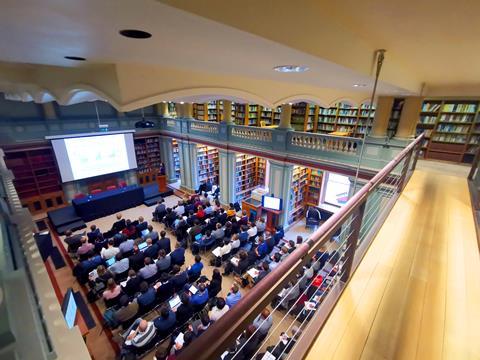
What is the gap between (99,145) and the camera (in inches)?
362

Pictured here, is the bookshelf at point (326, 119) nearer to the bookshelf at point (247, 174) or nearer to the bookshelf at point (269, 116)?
the bookshelf at point (269, 116)

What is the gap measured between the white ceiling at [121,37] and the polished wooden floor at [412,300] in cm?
167

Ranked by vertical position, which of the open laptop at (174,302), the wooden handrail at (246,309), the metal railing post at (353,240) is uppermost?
the wooden handrail at (246,309)

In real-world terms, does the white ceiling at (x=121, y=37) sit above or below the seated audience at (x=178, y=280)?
above

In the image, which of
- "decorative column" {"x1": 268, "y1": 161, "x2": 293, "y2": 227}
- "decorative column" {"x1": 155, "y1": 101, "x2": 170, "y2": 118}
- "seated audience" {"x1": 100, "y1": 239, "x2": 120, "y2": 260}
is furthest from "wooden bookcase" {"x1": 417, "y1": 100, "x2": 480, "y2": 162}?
"decorative column" {"x1": 155, "y1": 101, "x2": 170, "y2": 118}

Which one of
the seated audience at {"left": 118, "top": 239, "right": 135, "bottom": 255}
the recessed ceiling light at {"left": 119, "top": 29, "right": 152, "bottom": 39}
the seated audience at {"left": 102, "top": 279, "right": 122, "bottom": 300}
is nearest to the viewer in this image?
the recessed ceiling light at {"left": 119, "top": 29, "right": 152, "bottom": 39}

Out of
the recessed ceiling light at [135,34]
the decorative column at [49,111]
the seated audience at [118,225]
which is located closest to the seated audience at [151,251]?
the seated audience at [118,225]

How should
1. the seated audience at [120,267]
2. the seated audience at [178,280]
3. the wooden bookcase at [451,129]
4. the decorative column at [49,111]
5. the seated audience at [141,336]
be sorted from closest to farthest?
the seated audience at [141,336]
the seated audience at [178,280]
the seated audience at [120,267]
the wooden bookcase at [451,129]
the decorative column at [49,111]

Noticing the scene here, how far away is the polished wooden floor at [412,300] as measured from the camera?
1236mm

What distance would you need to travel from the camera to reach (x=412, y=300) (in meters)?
1.56

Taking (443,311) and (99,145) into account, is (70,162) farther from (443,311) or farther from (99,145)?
(443,311)

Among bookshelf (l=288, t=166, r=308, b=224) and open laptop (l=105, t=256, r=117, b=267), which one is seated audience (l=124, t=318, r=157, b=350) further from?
bookshelf (l=288, t=166, r=308, b=224)

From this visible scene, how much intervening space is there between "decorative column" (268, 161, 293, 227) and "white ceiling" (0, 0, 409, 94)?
536 centimetres

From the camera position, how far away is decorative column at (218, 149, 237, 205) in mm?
8195
